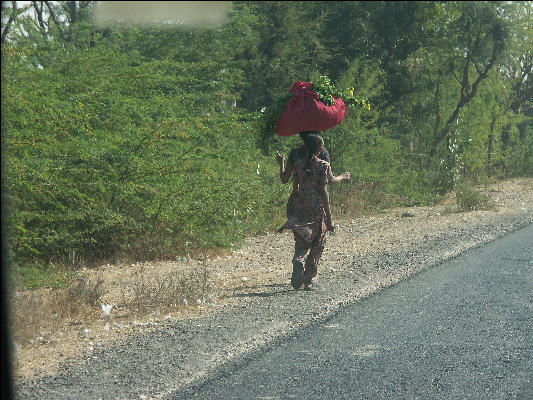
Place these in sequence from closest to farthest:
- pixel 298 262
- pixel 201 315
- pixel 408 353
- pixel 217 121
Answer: pixel 408 353 < pixel 201 315 < pixel 298 262 < pixel 217 121

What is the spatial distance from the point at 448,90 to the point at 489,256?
14.2m

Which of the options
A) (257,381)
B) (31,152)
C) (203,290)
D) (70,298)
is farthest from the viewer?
(31,152)

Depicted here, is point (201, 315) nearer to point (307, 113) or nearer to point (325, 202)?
point (325, 202)

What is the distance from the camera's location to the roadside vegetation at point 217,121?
9.69m

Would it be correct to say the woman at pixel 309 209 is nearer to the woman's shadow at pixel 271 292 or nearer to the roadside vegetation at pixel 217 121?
the woman's shadow at pixel 271 292

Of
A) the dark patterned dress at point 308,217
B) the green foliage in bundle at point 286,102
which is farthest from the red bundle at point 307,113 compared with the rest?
the dark patterned dress at point 308,217

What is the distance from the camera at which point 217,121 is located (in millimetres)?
13367

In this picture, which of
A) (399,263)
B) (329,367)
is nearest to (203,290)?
(329,367)

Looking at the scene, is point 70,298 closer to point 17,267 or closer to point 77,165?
point 17,267

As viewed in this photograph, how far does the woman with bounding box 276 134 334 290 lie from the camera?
8258 millimetres

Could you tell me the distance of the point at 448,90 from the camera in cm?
2445

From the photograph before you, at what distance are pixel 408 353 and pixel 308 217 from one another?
9.15ft

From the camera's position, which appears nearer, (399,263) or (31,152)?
(31,152)

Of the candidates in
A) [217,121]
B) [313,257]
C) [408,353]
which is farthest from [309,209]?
[217,121]
